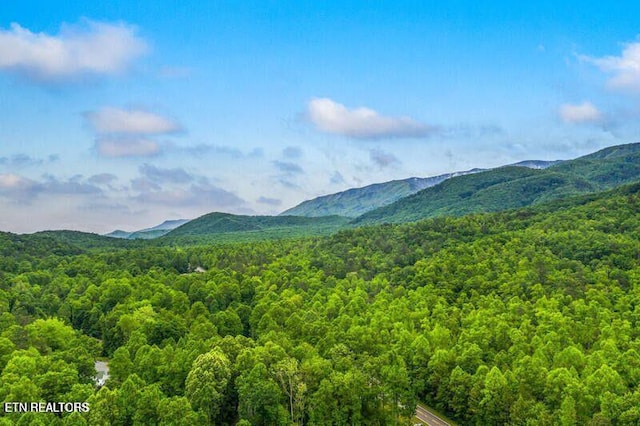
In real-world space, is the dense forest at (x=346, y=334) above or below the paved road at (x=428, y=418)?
above

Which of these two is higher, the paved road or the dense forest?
the dense forest

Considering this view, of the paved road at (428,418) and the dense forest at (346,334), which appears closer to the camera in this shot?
the dense forest at (346,334)

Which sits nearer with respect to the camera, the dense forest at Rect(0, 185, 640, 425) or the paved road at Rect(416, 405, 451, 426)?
the dense forest at Rect(0, 185, 640, 425)

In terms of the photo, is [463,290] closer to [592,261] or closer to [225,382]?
[592,261]

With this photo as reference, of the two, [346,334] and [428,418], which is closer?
[428,418]

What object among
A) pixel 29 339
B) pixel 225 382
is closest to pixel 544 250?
pixel 225 382
